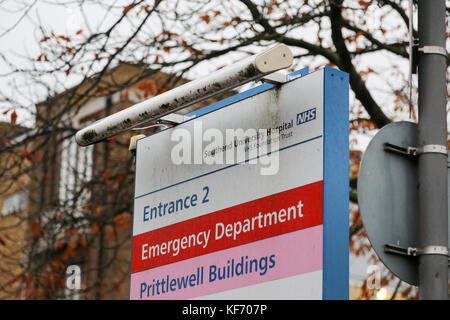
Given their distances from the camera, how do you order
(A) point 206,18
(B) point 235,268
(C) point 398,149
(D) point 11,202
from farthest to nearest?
(D) point 11,202 < (A) point 206,18 < (B) point 235,268 < (C) point 398,149

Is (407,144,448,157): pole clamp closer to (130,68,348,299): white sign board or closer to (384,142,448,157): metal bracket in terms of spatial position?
(384,142,448,157): metal bracket

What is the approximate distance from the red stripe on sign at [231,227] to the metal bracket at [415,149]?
53 cm

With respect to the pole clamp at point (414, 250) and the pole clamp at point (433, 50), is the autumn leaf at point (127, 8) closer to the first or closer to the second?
the pole clamp at point (433, 50)

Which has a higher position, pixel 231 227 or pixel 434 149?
pixel 434 149

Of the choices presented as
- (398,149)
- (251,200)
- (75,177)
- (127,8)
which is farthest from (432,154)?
(75,177)

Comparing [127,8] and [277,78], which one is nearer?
[277,78]

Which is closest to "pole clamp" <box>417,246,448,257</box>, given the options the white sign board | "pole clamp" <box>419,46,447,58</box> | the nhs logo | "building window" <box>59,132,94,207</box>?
the white sign board

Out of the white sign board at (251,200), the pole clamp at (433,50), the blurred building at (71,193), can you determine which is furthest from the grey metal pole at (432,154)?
the blurred building at (71,193)

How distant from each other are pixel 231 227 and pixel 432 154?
1.15m

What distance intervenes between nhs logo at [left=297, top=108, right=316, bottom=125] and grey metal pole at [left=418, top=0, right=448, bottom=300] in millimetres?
611

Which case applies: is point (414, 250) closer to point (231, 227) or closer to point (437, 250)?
point (437, 250)

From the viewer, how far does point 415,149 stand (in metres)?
4.57
